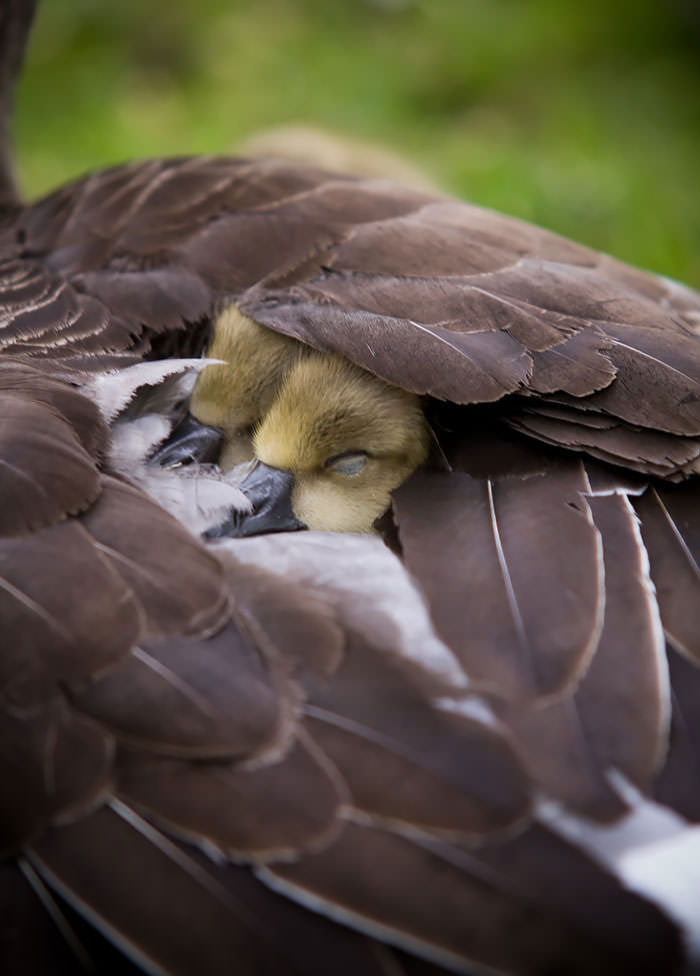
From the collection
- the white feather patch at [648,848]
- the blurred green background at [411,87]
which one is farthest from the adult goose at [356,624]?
the blurred green background at [411,87]

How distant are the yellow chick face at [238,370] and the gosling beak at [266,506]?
106 mm

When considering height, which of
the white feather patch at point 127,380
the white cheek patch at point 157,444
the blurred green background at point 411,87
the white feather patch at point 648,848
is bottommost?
the blurred green background at point 411,87

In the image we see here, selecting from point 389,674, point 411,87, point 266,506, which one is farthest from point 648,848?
point 411,87

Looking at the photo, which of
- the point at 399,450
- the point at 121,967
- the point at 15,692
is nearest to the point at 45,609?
the point at 15,692

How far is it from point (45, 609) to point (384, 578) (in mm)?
340

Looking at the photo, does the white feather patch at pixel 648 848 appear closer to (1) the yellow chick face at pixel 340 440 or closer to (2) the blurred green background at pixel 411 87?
(1) the yellow chick face at pixel 340 440

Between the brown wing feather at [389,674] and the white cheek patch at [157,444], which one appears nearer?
the brown wing feather at [389,674]

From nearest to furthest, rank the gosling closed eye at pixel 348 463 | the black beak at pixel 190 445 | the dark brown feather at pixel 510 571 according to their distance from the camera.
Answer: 1. the dark brown feather at pixel 510 571
2. the black beak at pixel 190 445
3. the gosling closed eye at pixel 348 463

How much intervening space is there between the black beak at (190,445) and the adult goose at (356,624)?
1cm

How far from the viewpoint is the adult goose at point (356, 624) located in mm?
898

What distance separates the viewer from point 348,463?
1.51 metres

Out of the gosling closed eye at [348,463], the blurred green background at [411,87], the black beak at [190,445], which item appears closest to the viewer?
the black beak at [190,445]

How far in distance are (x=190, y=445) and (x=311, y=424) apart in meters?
Answer: 0.17

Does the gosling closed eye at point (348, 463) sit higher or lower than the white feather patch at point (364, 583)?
lower
